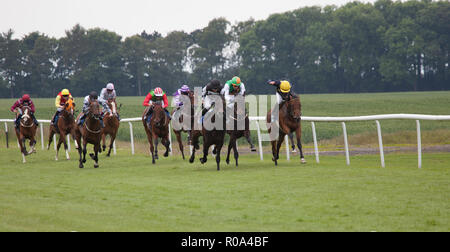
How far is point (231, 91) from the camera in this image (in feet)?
48.6

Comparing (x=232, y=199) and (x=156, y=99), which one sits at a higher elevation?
(x=156, y=99)

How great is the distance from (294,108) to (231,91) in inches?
58.3

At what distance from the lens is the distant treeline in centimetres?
7244

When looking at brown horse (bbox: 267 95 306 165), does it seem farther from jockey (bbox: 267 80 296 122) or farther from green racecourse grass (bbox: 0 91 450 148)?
green racecourse grass (bbox: 0 91 450 148)

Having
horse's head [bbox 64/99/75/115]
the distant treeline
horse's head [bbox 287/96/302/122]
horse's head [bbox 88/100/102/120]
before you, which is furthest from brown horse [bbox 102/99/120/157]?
the distant treeline

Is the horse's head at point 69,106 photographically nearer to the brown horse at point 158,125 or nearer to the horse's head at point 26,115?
the horse's head at point 26,115

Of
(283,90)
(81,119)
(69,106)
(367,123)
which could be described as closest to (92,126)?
(81,119)

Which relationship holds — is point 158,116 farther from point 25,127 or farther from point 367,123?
point 367,123

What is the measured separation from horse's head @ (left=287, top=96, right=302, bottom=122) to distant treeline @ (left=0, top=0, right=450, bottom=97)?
55.1m

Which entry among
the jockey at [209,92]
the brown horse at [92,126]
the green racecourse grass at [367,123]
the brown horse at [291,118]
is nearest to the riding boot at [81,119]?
the brown horse at [92,126]
